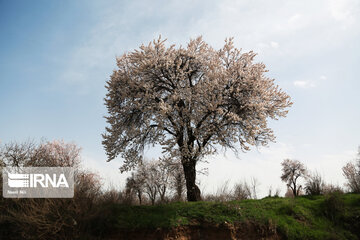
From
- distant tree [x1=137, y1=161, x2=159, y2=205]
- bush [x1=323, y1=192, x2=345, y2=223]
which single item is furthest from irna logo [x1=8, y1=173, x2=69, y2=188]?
distant tree [x1=137, y1=161, x2=159, y2=205]

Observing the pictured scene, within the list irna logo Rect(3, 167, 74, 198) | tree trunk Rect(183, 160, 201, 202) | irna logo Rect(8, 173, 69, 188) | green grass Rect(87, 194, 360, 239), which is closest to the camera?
irna logo Rect(3, 167, 74, 198)

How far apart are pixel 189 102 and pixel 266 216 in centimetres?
929

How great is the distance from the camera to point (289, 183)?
4853 centimetres

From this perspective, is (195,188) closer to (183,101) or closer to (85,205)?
(183,101)

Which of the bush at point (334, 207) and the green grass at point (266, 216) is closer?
the green grass at point (266, 216)

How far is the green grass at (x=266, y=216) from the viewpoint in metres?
11.4

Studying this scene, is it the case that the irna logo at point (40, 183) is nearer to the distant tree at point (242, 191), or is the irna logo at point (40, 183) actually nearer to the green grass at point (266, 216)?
the green grass at point (266, 216)

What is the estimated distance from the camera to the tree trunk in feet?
58.5

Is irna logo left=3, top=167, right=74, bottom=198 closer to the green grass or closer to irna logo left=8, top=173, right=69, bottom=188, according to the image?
irna logo left=8, top=173, right=69, bottom=188

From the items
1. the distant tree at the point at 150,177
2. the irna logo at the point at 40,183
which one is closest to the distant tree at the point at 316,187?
the irna logo at the point at 40,183

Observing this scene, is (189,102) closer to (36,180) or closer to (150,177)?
(36,180)

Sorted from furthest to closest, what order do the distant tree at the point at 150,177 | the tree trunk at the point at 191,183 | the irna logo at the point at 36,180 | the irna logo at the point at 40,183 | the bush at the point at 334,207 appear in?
1. the distant tree at the point at 150,177
2. the tree trunk at the point at 191,183
3. the bush at the point at 334,207
4. the irna logo at the point at 36,180
5. the irna logo at the point at 40,183

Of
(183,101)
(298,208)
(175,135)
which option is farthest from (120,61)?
(298,208)

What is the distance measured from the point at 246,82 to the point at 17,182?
15.5 m
